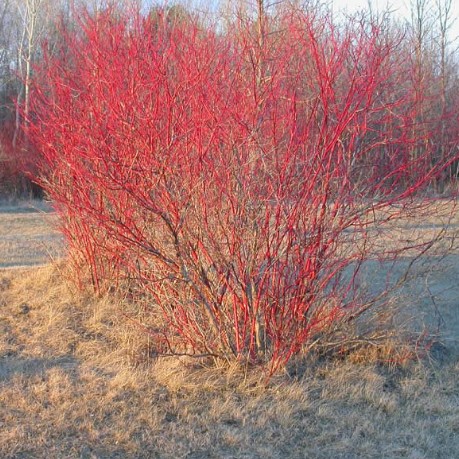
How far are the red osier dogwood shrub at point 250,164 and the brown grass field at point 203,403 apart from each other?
313mm

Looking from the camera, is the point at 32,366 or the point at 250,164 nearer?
the point at 250,164

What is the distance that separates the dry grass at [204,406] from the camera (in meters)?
3.51

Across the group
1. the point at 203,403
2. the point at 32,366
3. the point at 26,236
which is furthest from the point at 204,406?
the point at 26,236

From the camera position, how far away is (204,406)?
398 centimetres

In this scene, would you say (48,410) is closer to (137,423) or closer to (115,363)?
(137,423)

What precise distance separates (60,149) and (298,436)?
3406 mm

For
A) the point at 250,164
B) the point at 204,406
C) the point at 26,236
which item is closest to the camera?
the point at 250,164

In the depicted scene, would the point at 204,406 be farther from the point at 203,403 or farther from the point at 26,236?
the point at 26,236

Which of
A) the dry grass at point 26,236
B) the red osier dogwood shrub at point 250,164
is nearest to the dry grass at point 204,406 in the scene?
the red osier dogwood shrub at point 250,164

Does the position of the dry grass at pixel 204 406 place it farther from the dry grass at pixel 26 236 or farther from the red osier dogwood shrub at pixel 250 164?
the dry grass at pixel 26 236

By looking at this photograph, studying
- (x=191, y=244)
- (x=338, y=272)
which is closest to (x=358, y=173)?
(x=338, y=272)

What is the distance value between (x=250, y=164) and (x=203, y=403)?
1.49 meters

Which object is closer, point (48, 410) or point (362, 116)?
point (48, 410)

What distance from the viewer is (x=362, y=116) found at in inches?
167
